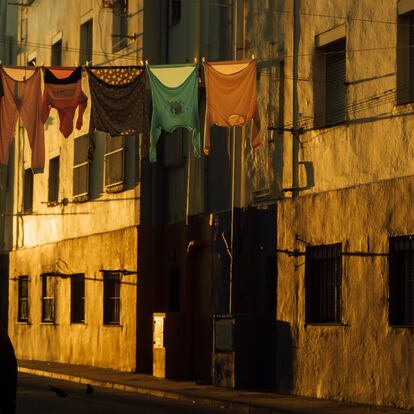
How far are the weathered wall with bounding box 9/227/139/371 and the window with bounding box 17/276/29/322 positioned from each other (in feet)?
0.58

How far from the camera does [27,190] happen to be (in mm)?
41688

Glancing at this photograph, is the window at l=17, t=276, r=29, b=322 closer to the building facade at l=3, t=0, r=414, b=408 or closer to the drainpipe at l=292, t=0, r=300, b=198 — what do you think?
the building facade at l=3, t=0, r=414, b=408

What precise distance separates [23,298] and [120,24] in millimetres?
11448

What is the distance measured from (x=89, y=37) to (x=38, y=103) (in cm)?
1041

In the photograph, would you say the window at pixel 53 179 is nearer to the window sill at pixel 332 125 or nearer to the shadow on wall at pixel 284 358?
Answer: the shadow on wall at pixel 284 358

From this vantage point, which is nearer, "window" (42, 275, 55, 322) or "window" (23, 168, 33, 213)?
"window" (42, 275, 55, 322)

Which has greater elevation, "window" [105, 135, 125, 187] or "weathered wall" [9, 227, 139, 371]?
"window" [105, 135, 125, 187]

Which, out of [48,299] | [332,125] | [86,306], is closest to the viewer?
[332,125]

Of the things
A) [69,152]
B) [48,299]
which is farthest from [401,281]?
[48,299]

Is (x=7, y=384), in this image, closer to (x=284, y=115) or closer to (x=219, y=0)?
(x=284, y=115)

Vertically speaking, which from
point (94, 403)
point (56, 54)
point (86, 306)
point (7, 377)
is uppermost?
point (56, 54)

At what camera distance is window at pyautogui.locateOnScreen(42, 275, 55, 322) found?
38.2 metres

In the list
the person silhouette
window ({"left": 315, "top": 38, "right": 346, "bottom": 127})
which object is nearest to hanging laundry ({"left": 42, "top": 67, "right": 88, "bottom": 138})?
window ({"left": 315, "top": 38, "right": 346, "bottom": 127})

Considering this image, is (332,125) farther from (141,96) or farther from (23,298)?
(23,298)
